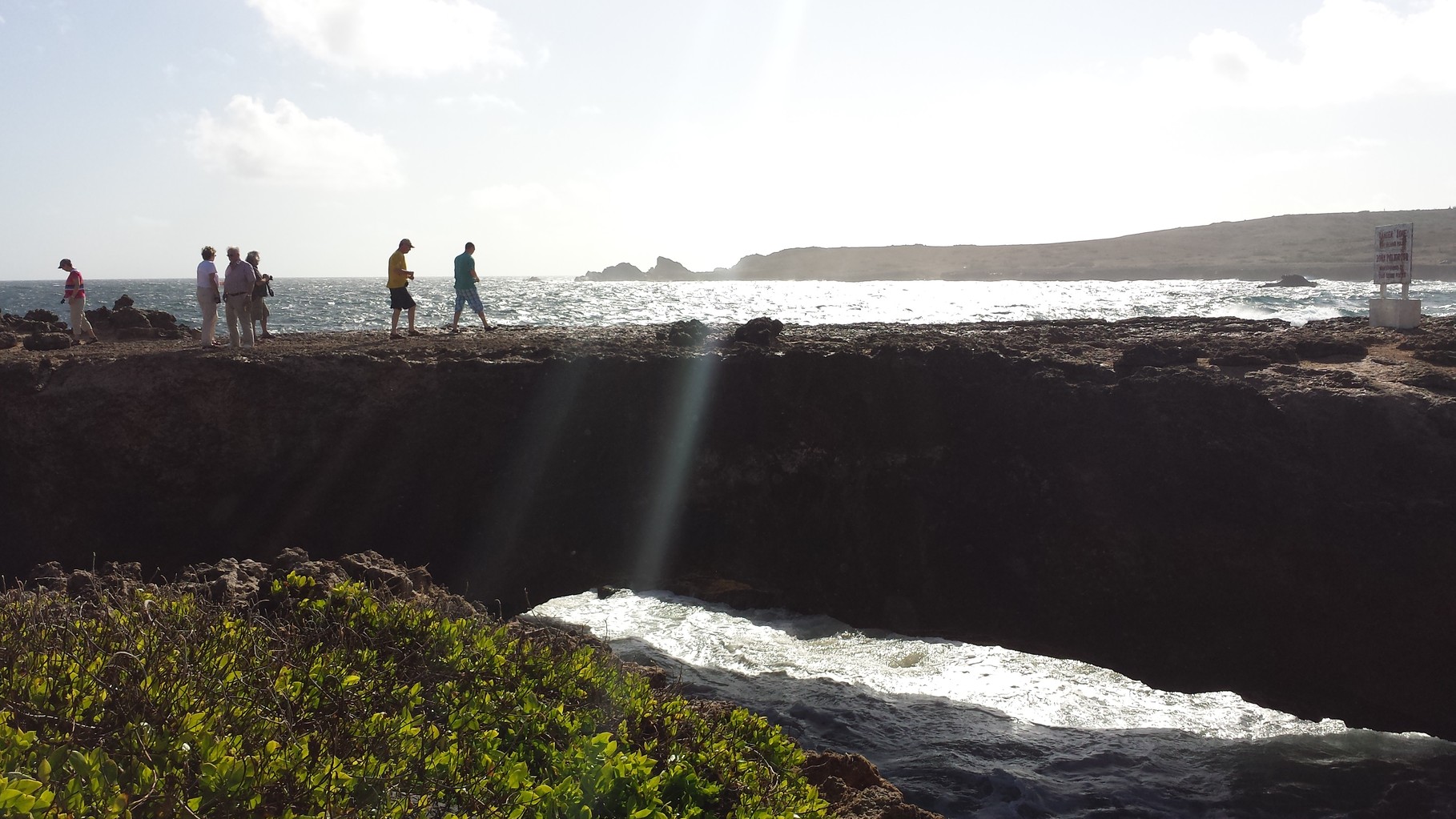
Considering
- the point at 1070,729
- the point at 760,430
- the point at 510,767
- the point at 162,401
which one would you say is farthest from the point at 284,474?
the point at 1070,729

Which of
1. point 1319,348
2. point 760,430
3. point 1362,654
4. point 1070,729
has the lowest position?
point 1070,729

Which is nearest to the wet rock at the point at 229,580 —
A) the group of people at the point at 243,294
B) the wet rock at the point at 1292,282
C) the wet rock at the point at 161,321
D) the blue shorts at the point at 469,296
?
the group of people at the point at 243,294

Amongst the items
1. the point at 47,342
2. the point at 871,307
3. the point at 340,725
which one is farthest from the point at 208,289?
the point at 871,307

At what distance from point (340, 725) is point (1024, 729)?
6.93 m

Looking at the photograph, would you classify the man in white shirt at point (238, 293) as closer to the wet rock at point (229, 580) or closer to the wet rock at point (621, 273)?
the wet rock at point (229, 580)

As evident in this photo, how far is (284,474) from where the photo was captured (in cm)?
999

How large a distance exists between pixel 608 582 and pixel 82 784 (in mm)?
7018

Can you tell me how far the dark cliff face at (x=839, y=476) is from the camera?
8.12m

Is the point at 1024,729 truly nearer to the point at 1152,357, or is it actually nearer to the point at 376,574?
the point at 1152,357

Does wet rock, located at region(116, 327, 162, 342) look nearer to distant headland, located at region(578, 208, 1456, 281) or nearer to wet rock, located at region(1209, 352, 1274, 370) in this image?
wet rock, located at region(1209, 352, 1274, 370)

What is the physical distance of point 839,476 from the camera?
9.86m

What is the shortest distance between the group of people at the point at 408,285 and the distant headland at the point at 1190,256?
9060cm

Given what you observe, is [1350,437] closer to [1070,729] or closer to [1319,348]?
[1319,348]

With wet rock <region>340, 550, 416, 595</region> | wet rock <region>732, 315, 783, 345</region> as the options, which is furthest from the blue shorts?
wet rock <region>340, 550, 416, 595</region>
